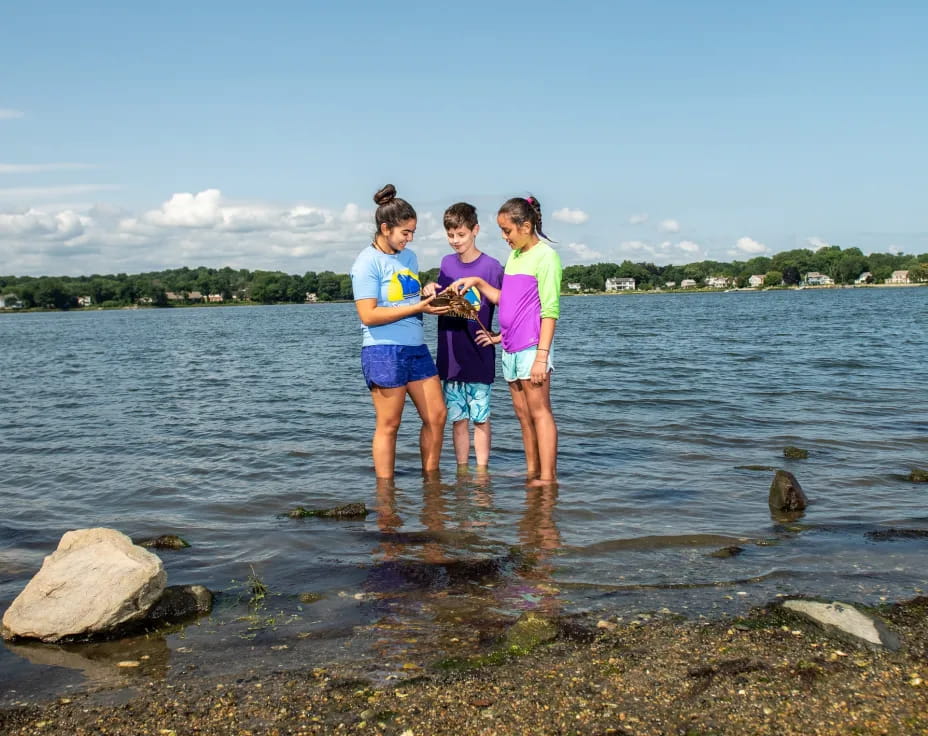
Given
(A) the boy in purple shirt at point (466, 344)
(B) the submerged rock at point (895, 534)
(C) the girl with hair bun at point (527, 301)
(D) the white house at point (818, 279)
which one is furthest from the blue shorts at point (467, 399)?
(D) the white house at point (818, 279)

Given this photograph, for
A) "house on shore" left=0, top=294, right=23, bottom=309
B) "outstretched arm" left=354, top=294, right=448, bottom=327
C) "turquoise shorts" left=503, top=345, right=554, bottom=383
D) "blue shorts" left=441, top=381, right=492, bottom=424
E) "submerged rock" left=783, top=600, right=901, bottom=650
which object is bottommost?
"submerged rock" left=783, top=600, right=901, bottom=650

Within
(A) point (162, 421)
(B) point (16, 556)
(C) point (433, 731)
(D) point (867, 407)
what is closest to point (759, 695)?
(C) point (433, 731)

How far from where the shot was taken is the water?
172 inches

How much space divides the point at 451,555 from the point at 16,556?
11.1 ft

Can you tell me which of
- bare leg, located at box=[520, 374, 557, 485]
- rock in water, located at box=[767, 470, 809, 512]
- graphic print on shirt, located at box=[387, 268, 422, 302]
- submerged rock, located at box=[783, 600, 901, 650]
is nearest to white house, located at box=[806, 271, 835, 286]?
rock in water, located at box=[767, 470, 809, 512]

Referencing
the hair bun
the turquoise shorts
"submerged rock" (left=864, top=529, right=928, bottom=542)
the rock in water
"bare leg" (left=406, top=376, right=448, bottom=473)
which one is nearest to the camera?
"submerged rock" (left=864, top=529, right=928, bottom=542)

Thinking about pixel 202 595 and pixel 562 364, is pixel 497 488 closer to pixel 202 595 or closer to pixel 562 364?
pixel 202 595

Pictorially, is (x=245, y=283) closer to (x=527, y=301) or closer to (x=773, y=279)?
(x=773, y=279)

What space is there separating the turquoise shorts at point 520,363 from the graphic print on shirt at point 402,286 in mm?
1045

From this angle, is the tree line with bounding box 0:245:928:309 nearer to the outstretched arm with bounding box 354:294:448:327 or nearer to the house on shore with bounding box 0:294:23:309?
the house on shore with bounding box 0:294:23:309

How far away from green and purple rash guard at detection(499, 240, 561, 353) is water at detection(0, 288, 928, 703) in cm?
156

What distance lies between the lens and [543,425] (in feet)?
23.7

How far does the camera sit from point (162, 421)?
45.7 ft

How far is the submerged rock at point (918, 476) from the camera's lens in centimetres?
784
